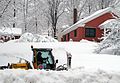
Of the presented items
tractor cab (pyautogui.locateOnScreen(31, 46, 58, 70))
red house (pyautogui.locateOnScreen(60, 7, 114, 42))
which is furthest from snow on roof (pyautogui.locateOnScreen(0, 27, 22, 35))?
tractor cab (pyautogui.locateOnScreen(31, 46, 58, 70))

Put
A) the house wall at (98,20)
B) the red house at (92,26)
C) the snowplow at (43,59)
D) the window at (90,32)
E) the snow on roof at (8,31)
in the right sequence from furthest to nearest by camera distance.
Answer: the window at (90,32), the house wall at (98,20), the red house at (92,26), the snow on roof at (8,31), the snowplow at (43,59)

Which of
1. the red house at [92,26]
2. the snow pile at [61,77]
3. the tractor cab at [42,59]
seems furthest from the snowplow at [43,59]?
the red house at [92,26]

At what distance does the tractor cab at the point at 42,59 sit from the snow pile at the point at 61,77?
199 inches

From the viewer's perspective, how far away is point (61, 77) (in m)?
7.17

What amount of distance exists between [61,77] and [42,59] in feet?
18.3

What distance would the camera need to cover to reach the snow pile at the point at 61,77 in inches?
277

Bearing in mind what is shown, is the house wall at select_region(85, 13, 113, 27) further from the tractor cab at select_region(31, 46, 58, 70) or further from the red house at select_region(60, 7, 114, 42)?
the tractor cab at select_region(31, 46, 58, 70)

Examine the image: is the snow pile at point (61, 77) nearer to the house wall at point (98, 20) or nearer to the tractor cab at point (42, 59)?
the tractor cab at point (42, 59)

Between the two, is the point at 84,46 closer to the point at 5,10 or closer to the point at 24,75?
the point at 5,10

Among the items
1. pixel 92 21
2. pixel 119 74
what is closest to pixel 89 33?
pixel 92 21

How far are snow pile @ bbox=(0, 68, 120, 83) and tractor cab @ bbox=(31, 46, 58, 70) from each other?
5.07 meters

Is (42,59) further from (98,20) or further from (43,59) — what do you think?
(98,20)

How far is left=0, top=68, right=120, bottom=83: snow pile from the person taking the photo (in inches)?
277

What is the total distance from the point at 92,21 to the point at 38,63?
29.0 metres
